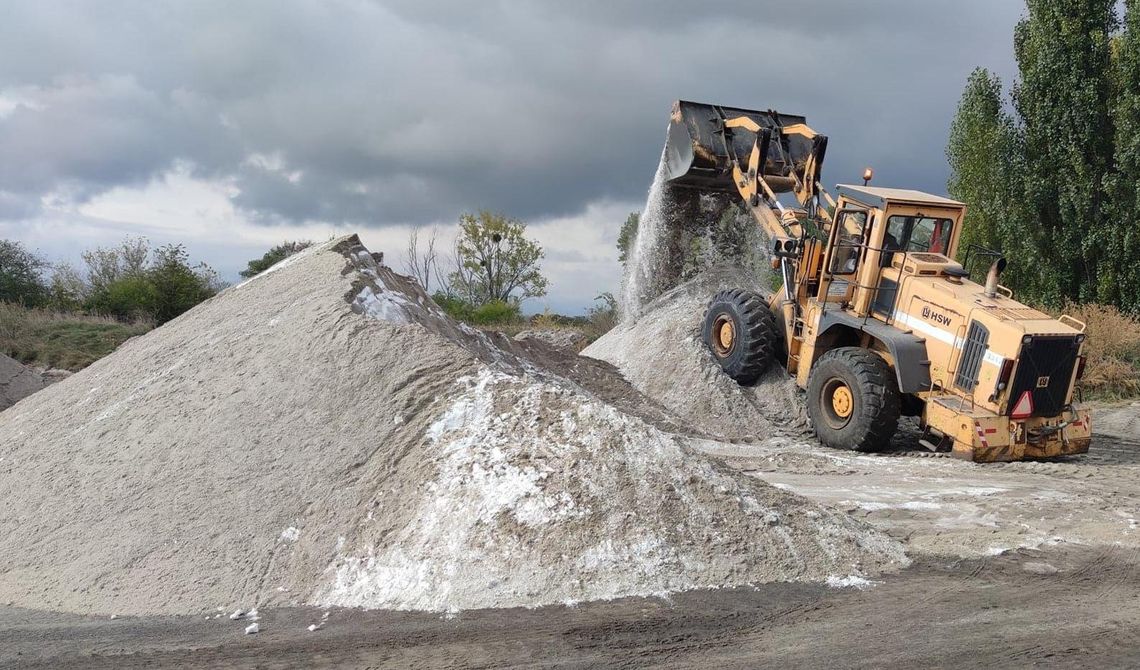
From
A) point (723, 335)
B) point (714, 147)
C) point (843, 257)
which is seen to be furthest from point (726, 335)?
point (714, 147)

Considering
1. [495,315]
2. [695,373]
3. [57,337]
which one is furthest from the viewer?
[495,315]

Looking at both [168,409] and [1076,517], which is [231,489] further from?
[1076,517]

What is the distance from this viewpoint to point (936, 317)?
30.0 ft

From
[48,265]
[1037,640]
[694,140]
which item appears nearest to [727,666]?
[1037,640]

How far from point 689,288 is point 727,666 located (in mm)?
10024

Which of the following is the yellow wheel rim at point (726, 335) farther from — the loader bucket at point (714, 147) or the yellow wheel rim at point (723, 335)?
A: the loader bucket at point (714, 147)

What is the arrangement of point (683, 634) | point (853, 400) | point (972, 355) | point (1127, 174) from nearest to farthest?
point (683, 634) < point (972, 355) < point (853, 400) < point (1127, 174)

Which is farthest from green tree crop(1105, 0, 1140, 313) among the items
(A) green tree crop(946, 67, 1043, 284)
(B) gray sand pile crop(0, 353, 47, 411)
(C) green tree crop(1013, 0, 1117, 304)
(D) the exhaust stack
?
(B) gray sand pile crop(0, 353, 47, 411)

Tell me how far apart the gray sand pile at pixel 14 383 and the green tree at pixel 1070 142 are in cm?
2131

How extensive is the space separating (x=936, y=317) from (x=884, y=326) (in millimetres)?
700

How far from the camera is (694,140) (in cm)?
1281

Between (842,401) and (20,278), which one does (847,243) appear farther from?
(20,278)

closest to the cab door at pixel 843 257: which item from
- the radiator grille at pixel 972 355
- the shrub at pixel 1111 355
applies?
the radiator grille at pixel 972 355

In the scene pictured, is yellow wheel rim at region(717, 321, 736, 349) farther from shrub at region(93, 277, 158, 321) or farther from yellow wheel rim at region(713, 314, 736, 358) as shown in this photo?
shrub at region(93, 277, 158, 321)
